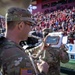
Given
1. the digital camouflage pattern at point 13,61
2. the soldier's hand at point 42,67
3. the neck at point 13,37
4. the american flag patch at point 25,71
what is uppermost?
the neck at point 13,37

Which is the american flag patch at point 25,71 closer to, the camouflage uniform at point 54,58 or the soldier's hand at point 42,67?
the soldier's hand at point 42,67

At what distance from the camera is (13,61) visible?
1586 millimetres

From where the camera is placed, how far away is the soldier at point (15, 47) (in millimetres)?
1580

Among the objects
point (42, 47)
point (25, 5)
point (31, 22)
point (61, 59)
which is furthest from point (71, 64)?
point (31, 22)

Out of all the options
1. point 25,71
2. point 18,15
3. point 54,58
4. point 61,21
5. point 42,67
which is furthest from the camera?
point 61,21

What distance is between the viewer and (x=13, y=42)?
1.71 metres

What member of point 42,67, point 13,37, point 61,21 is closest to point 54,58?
point 42,67

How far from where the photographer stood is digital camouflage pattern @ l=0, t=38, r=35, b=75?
1575 mm

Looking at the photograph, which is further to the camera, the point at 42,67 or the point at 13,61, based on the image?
the point at 42,67

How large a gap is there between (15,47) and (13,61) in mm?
109

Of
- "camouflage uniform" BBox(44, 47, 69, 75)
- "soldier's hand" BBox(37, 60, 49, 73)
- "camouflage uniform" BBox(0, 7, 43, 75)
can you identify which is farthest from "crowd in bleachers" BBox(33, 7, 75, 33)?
"camouflage uniform" BBox(0, 7, 43, 75)

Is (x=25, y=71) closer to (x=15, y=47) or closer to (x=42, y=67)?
(x=15, y=47)

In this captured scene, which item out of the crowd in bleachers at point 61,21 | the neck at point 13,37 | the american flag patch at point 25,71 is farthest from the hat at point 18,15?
the crowd in bleachers at point 61,21

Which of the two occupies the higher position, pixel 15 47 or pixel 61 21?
pixel 61 21
